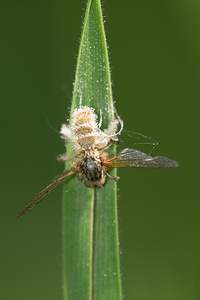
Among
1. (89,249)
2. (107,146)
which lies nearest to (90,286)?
(89,249)

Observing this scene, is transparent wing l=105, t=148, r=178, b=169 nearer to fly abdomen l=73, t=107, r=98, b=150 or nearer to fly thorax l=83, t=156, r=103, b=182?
fly thorax l=83, t=156, r=103, b=182

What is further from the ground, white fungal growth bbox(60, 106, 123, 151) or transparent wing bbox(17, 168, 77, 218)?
white fungal growth bbox(60, 106, 123, 151)

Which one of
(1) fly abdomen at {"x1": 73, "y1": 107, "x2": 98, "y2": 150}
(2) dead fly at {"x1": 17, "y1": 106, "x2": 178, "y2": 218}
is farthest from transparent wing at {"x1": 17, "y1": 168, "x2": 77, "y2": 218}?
(1) fly abdomen at {"x1": 73, "y1": 107, "x2": 98, "y2": 150}

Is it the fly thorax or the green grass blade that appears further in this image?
the fly thorax

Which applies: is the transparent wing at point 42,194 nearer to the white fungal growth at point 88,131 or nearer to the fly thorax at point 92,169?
the fly thorax at point 92,169

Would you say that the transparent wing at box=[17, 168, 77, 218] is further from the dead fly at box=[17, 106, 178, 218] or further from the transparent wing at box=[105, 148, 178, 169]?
the transparent wing at box=[105, 148, 178, 169]

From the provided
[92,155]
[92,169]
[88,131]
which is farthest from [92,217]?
[88,131]
